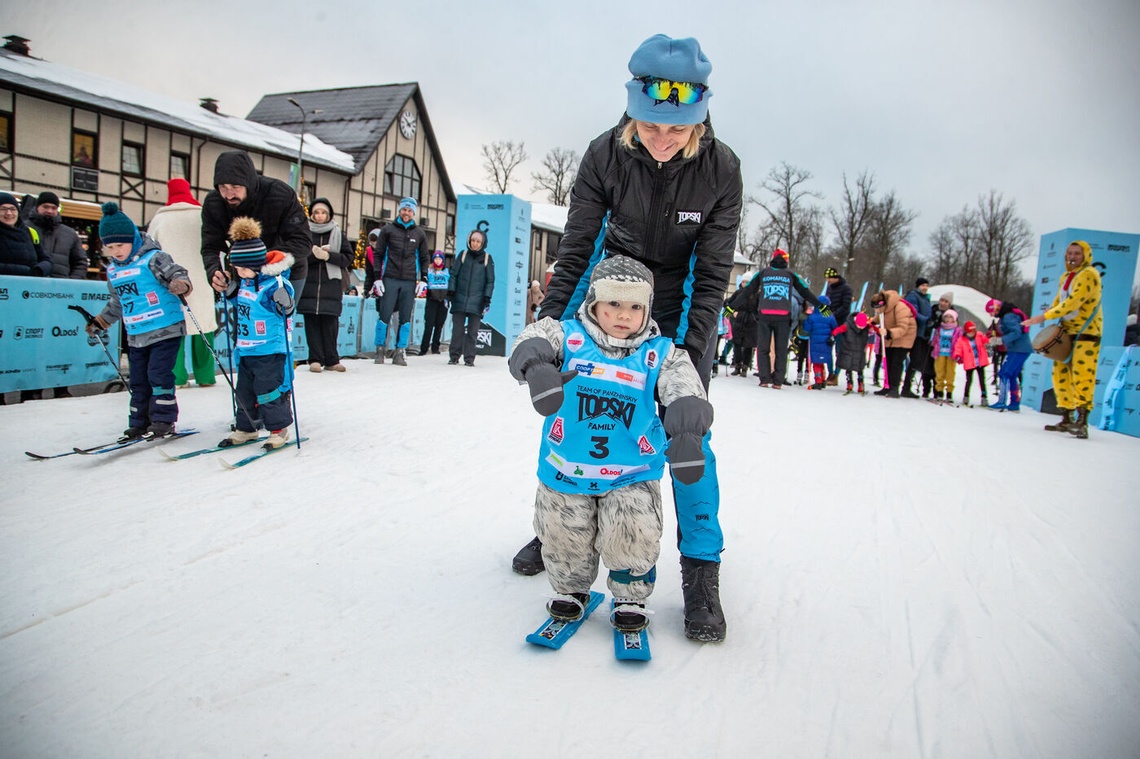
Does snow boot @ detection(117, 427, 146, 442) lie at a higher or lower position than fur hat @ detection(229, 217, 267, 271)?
lower

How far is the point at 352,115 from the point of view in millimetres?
31281

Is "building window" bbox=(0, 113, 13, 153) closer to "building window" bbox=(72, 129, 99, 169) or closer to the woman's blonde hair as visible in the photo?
"building window" bbox=(72, 129, 99, 169)

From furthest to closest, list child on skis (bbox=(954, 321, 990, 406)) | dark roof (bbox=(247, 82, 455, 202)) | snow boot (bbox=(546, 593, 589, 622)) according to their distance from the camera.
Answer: dark roof (bbox=(247, 82, 455, 202)) < child on skis (bbox=(954, 321, 990, 406)) < snow boot (bbox=(546, 593, 589, 622))

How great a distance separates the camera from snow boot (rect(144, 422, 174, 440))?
4523mm

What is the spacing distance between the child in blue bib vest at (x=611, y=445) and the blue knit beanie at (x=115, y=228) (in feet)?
12.0

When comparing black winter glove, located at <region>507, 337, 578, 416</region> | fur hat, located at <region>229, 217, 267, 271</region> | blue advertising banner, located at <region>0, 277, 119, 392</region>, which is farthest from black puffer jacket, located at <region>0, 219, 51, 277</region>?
black winter glove, located at <region>507, 337, 578, 416</region>

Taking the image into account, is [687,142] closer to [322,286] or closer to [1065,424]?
[322,286]

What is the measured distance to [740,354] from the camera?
12.6m

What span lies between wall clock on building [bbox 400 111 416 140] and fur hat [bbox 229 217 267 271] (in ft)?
97.0

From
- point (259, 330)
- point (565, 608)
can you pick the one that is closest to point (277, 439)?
point (259, 330)

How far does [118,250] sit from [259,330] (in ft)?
3.65

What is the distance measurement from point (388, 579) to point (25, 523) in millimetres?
1765

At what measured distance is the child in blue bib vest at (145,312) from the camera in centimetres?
448

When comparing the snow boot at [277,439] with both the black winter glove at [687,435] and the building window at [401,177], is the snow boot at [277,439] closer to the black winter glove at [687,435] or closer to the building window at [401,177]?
the black winter glove at [687,435]
